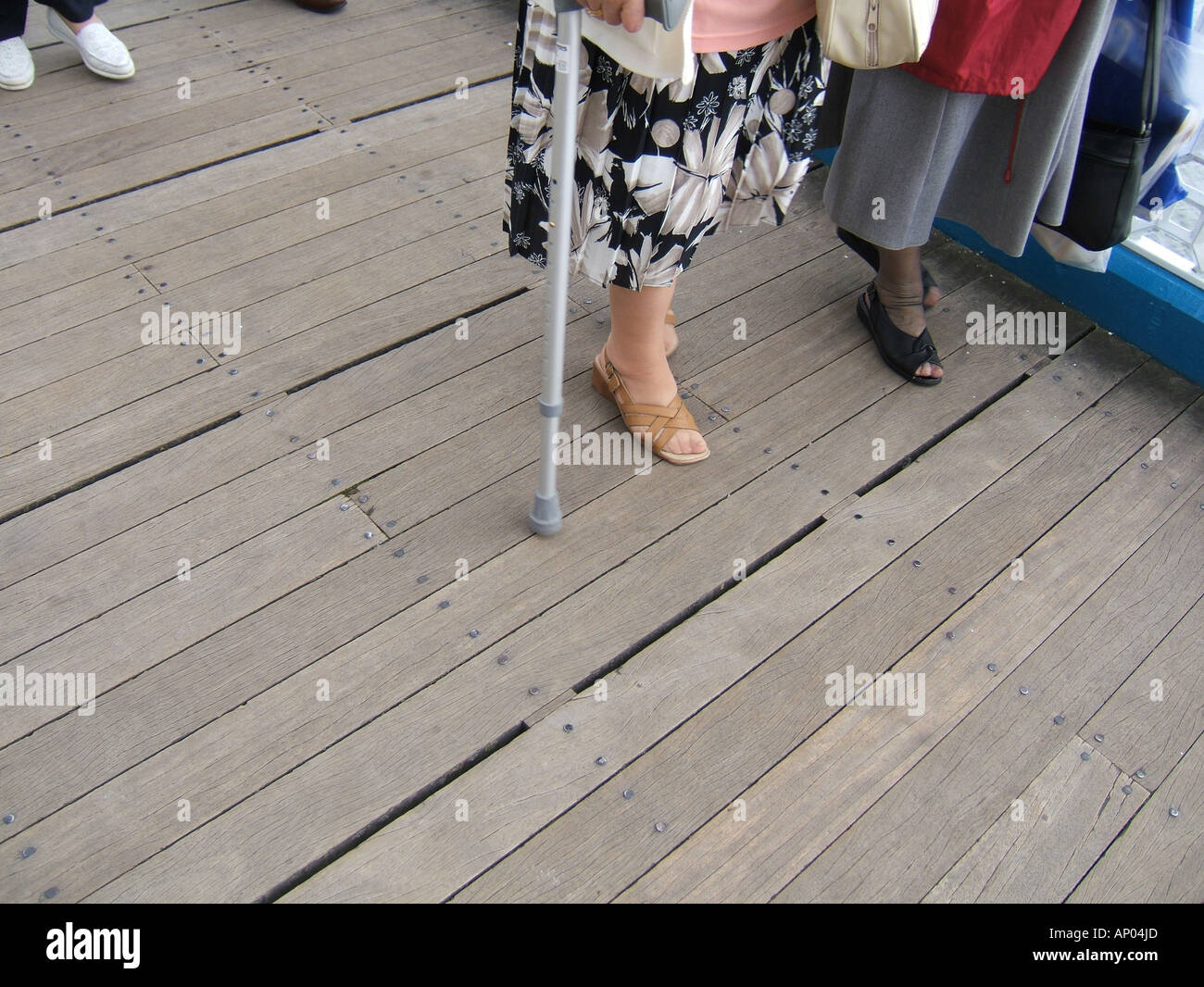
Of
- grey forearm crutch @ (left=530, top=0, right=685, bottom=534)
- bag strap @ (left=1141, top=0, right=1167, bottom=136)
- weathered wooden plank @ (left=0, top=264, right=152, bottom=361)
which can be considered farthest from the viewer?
weathered wooden plank @ (left=0, top=264, right=152, bottom=361)

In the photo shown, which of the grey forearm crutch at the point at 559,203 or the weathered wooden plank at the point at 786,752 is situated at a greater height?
the grey forearm crutch at the point at 559,203

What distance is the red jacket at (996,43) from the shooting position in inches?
65.9

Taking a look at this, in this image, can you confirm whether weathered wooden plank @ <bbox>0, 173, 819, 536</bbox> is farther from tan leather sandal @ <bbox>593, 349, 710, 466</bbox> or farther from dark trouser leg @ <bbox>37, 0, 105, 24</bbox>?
dark trouser leg @ <bbox>37, 0, 105, 24</bbox>

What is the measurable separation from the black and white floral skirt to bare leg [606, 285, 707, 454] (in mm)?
65

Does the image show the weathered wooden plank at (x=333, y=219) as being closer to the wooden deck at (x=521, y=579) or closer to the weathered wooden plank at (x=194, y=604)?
the wooden deck at (x=521, y=579)

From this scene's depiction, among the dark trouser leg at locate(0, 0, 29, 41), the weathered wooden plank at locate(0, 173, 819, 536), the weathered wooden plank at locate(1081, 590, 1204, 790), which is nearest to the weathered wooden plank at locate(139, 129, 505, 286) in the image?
the weathered wooden plank at locate(0, 173, 819, 536)

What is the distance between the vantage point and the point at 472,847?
1.44 m

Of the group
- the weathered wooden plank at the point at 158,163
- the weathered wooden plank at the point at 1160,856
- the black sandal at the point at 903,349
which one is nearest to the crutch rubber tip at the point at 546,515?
the black sandal at the point at 903,349

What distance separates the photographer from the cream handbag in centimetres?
149

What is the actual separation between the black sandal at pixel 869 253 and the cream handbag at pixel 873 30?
77 centimetres

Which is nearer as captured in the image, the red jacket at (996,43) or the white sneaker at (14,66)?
the red jacket at (996,43)

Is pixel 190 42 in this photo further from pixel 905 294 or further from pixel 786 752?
pixel 786 752
